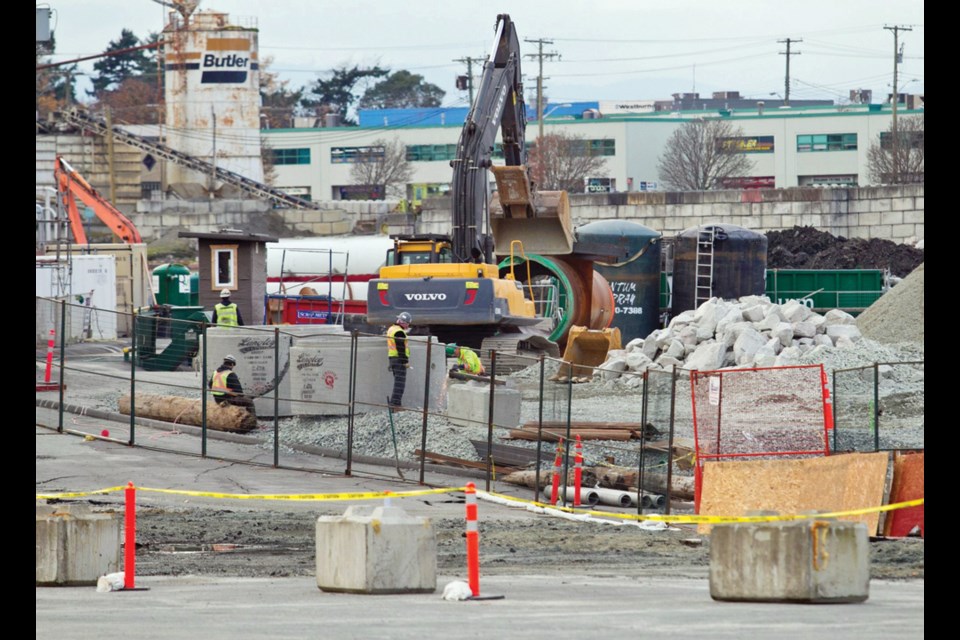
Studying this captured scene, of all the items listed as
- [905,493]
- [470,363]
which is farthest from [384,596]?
[470,363]

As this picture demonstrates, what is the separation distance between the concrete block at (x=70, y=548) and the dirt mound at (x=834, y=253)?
44.9 m

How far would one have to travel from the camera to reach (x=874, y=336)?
1353 inches

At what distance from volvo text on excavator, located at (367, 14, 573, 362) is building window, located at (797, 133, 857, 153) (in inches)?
2706

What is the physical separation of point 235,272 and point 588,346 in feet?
31.3

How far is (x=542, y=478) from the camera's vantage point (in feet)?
60.3

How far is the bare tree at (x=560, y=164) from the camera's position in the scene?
86.6m

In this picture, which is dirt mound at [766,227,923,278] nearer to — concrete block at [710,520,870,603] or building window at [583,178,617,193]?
building window at [583,178,617,193]

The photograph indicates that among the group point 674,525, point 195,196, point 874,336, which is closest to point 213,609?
point 674,525

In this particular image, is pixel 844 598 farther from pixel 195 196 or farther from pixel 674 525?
pixel 195 196

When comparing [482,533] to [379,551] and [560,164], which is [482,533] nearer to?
[379,551]

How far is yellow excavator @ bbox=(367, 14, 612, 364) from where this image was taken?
2722 cm

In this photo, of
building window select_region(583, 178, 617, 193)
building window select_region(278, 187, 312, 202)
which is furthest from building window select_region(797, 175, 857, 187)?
building window select_region(278, 187, 312, 202)

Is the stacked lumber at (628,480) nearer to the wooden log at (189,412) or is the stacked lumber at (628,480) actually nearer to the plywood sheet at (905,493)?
the plywood sheet at (905,493)

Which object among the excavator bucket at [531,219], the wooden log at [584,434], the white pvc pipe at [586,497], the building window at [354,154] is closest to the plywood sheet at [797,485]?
the white pvc pipe at [586,497]
